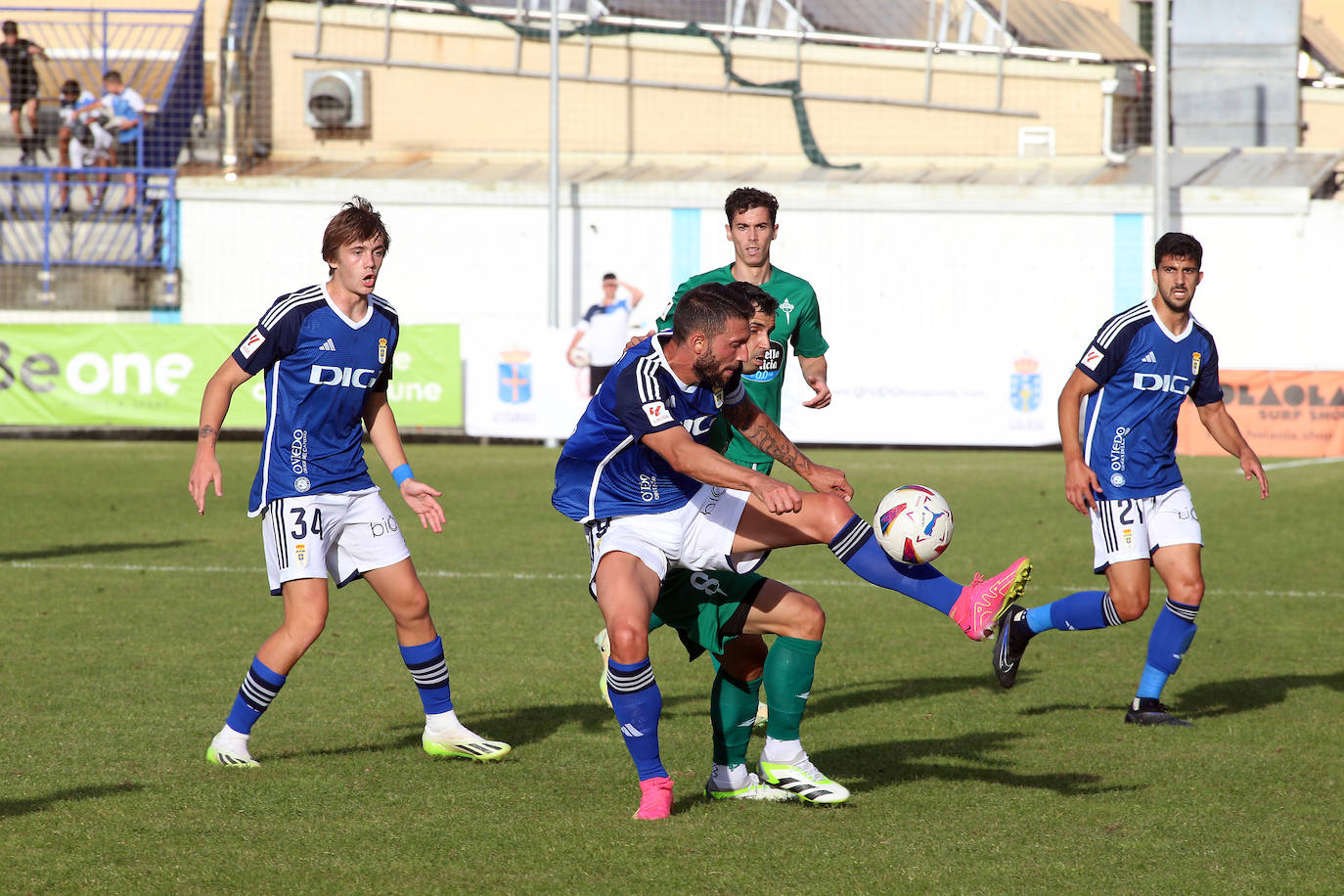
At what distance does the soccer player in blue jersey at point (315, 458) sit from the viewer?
18.3ft

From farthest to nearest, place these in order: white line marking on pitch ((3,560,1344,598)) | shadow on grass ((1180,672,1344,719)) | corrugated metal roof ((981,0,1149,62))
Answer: corrugated metal roof ((981,0,1149,62))
white line marking on pitch ((3,560,1344,598))
shadow on grass ((1180,672,1344,719))

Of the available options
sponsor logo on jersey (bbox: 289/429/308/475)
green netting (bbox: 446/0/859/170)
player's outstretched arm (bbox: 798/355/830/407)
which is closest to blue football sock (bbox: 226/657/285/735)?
sponsor logo on jersey (bbox: 289/429/308/475)

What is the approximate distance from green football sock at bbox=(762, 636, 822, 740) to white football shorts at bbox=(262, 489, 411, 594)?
1.51 meters

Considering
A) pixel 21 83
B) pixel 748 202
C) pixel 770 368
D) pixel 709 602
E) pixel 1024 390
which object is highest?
pixel 21 83

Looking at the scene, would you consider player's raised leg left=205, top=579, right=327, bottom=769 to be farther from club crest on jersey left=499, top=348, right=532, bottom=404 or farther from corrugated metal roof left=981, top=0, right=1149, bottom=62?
corrugated metal roof left=981, top=0, right=1149, bottom=62

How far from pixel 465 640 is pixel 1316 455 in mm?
14322

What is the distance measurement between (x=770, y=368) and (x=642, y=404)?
1.88m

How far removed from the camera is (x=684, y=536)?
16.6 ft

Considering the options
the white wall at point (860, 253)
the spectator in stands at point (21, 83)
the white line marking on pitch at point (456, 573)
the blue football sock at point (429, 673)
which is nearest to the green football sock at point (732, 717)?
the blue football sock at point (429, 673)

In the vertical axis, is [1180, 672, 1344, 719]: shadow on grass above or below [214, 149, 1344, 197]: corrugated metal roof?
below

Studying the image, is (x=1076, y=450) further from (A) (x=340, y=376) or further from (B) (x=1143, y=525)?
(A) (x=340, y=376)

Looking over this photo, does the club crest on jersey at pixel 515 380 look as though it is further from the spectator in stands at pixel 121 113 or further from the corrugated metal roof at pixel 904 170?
the spectator in stands at pixel 121 113

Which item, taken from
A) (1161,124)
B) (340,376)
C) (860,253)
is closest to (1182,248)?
(340,376)

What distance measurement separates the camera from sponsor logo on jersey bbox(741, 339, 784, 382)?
657 centimetres
